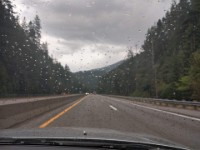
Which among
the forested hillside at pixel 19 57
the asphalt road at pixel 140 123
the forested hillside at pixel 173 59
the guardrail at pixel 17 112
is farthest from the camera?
the forested hillside at pixel 19 57

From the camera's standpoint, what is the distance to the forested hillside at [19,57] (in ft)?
300

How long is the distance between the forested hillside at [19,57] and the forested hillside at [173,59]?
29.1 metres

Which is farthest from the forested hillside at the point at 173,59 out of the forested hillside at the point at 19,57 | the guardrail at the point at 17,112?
the guardrail at the point at 17,112

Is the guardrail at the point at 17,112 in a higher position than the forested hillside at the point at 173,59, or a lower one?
lower

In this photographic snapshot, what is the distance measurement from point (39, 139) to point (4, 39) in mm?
90365

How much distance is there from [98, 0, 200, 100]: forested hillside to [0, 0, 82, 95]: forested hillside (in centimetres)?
2912

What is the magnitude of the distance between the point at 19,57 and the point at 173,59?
38439 millimetres

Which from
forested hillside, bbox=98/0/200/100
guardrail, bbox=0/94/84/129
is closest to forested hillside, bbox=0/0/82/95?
forested hillside, bbox=98/0/200/100

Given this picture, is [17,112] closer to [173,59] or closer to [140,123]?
[140,123]

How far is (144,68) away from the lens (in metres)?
159

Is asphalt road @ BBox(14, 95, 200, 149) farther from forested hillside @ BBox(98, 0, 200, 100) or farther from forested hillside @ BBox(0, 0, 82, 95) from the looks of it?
forested hillside @ BBox(0, 0, 82, 95)

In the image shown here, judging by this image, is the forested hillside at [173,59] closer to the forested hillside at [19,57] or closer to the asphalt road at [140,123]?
the forested hillside at [19,57]

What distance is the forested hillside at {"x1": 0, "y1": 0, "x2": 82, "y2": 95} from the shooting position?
91562mm

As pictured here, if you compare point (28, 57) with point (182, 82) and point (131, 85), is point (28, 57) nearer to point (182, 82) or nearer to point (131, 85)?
point (182, 82)
